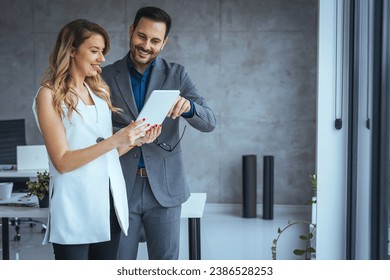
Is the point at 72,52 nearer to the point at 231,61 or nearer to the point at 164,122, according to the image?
the point at 164,122

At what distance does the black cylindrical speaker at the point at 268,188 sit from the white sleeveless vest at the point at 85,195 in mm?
4262

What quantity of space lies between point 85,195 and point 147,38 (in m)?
0.64

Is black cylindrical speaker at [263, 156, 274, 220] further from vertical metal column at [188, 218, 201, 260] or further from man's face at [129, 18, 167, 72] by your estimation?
man's face at [129, 18, 167, 72]

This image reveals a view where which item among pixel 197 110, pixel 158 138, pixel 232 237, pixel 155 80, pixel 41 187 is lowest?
pixel 232 237

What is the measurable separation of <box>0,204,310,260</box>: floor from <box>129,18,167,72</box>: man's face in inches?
102

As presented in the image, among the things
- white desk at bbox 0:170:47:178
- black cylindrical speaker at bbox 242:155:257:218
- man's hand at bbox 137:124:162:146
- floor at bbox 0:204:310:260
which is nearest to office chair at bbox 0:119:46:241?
floor at bbox 0:204:310:260

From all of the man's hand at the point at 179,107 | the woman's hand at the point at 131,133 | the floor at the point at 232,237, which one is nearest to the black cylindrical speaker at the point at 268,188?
the floor at the point at 232,237

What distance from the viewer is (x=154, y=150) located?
2781 millimetres

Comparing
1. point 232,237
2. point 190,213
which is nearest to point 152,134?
point 190,213

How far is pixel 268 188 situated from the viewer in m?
6.72

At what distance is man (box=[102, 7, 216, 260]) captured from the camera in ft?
9.05

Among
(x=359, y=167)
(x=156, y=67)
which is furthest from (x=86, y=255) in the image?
(x=359, y=167)

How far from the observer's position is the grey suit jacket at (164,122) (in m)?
2.76

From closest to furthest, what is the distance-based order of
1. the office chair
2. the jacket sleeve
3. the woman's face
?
the woman's face < the jacket sleeve < the office chair
